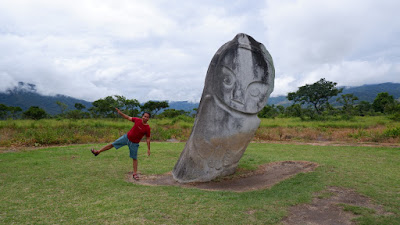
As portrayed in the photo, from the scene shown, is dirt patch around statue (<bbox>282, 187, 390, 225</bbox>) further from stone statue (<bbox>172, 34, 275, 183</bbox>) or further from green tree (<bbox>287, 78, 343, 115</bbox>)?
green tree (<bbox>287, 78, 343, 115</bbox>)

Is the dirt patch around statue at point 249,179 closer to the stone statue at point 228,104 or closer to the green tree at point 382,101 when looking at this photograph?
the stone statue at point 228,104

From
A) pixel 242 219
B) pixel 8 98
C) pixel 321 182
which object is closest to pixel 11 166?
pixel 242 219

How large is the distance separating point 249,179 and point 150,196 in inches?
104

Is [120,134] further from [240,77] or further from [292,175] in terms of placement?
[292,175]

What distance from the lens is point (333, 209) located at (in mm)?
4109

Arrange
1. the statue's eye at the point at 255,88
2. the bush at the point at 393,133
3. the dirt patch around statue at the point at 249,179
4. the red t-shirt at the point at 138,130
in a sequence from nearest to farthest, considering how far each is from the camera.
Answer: the dirt patch around statue at the point at 249,179
the statue's eye at the point at 255,88
the red t-shirt at the point at 138,130
the bush at the point at 393,133

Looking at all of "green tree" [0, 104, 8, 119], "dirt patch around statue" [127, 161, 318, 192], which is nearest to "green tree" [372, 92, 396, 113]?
"dirt patch around statue" [127, 161, 318, 192]

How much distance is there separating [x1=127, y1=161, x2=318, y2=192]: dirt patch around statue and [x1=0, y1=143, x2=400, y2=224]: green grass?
0.37 meters

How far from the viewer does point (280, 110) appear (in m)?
36.7

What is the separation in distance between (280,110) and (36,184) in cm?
3424

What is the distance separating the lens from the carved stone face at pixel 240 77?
19.1 feet

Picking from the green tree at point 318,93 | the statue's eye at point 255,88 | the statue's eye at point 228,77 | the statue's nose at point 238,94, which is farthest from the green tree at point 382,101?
the statue's eye at point 228,77

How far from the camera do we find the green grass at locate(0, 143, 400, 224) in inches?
149

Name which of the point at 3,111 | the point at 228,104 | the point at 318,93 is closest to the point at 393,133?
the point at 228,104
